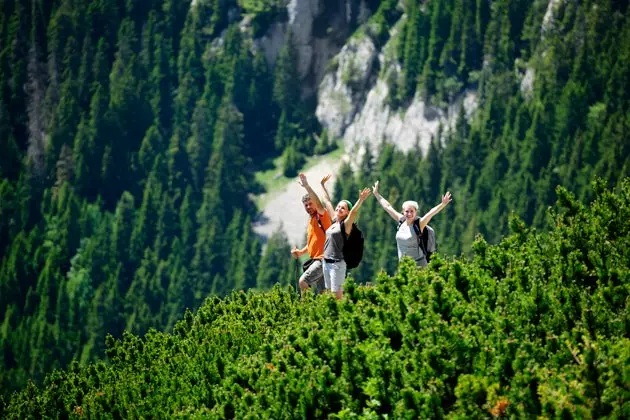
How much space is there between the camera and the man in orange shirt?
40.3 meters

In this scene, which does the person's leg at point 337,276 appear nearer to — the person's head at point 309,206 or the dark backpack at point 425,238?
the person's head at point 309,206

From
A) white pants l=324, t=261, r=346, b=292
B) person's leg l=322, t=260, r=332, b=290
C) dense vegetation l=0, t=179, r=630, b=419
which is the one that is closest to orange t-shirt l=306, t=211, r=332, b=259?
person's leg l=322, t=260, r=332, b=290

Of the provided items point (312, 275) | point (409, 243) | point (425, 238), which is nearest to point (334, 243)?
point (409, 243)

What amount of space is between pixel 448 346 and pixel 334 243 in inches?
325

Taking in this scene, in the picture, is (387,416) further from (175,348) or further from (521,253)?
(175,348)

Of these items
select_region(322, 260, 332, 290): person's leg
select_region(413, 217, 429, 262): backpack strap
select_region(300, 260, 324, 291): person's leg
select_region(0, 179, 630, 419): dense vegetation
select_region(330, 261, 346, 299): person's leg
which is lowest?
select_region(0, 179, 630, 419): dense vegetation

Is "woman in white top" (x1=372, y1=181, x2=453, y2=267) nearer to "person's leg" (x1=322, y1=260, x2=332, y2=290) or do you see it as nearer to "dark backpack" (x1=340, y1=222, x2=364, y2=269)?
"dark backpack" (x1=340, y1=222, x2=364, y2=269)

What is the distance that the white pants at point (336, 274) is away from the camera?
39219mm

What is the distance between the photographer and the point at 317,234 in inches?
1630

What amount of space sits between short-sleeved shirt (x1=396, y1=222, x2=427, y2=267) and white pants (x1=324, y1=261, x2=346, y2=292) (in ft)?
5.41

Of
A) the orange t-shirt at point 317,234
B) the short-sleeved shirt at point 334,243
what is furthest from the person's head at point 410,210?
the orange t-shirt at point 317,234

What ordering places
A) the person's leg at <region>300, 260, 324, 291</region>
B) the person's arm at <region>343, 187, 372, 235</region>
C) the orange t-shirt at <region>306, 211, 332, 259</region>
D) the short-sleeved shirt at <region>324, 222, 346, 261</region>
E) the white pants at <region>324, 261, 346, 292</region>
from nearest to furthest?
the person's arm at <region>343, 187, 372, 235</region>, the short-sleeved shirt at <region>324, 222, 346, 261</region>, the white pants at <region>324, 261, 346, 292</region>, the orange t-shirt at <region>306, 211, 332, 259</region>, the person's leg at <region>300, 260, 324, 291</region>

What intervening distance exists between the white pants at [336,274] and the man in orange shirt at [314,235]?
1.27 m

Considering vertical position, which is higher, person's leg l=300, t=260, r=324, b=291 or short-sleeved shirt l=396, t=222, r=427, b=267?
person's leg l=300, t=260, r=324, b=291
